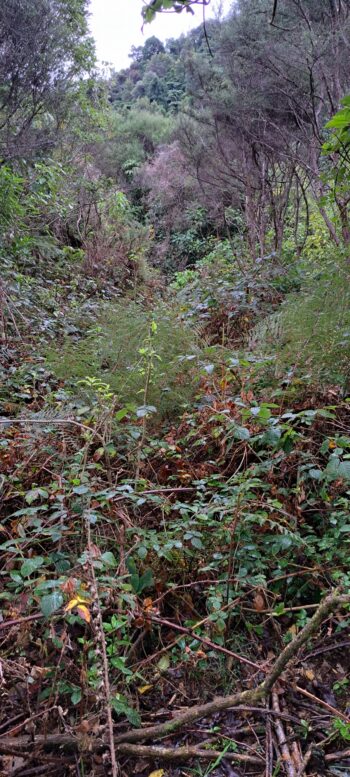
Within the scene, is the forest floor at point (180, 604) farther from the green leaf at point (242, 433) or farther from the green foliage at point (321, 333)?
the green foliage at point (321, 333)

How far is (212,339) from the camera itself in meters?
4.36

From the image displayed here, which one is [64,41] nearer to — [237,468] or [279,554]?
[237,468]

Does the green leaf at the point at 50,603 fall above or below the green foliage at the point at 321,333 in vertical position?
above

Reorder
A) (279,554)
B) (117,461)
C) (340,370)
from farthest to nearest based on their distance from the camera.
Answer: (340,370) → (117,461) → (279,554)

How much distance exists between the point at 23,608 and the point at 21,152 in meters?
5.63

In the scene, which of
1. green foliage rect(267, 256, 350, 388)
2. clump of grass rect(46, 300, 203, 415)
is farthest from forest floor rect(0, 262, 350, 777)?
clump of grass rect(46, 300, 203, 415)

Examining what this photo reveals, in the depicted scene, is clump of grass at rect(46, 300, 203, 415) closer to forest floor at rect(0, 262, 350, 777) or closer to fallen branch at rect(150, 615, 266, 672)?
forest floor at rect(0, 262, 350, 777)

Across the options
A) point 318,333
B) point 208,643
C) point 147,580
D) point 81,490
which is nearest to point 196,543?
point 147,580

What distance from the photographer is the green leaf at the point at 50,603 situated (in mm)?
1343

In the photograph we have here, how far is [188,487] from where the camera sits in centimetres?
234

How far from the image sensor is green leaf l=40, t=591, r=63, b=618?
134 centimetres

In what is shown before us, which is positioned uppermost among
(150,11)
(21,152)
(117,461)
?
(21,152)

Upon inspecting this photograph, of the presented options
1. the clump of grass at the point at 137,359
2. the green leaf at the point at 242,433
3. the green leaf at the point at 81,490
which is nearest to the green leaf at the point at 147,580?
the green leaf at the point at 81,490

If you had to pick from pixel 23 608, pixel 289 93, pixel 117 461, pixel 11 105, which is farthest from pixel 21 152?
pixel 23 608
